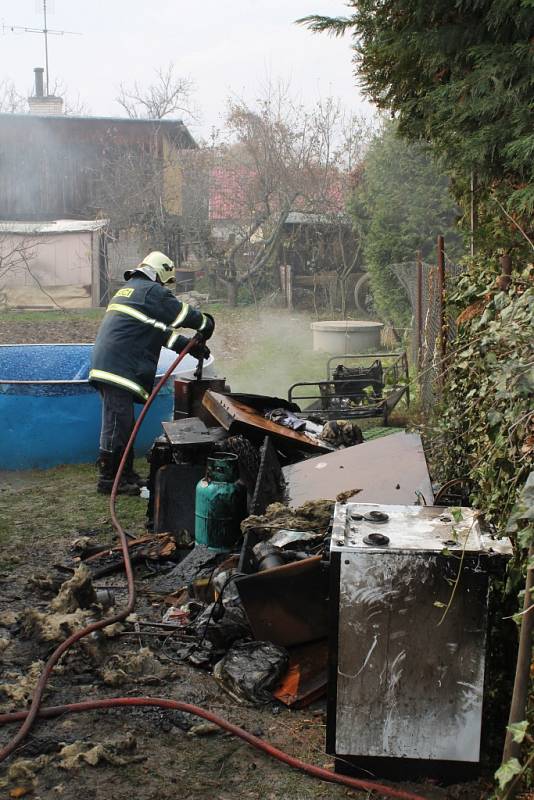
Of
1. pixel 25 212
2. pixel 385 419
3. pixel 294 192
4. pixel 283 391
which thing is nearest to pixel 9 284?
pixel 25 212

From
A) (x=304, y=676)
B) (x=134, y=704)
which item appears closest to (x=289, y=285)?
(x=304, y=676)

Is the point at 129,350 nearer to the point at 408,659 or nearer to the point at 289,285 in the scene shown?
the point at 408,659

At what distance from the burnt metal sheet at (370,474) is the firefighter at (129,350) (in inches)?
85.5

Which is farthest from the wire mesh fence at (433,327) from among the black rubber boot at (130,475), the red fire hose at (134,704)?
the black rubber boot at (130,475)

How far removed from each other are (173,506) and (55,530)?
109 cm

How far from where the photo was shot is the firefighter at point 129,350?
24.0 ft

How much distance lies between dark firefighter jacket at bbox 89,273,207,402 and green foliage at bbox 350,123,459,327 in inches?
302

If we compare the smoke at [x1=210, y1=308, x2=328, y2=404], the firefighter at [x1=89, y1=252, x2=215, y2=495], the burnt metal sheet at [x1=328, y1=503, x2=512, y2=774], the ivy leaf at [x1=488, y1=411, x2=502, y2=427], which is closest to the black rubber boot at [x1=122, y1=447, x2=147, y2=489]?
the firefighter at [x1=89, y1=252, x2=215, y2=495]

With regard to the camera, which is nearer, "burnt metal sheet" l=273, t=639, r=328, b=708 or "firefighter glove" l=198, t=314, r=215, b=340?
"burnt metal sheet" l=273, t=639, r=328, b=708

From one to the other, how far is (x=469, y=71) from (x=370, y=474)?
7.87 ft

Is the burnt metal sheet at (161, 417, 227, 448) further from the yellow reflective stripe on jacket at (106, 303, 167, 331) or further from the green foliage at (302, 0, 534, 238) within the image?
the green foliage at (302, 0, 534, 238)

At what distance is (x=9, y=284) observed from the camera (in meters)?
20.3

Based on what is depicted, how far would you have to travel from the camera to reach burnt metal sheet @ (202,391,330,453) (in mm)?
5938

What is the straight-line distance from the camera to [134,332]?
7355mm
